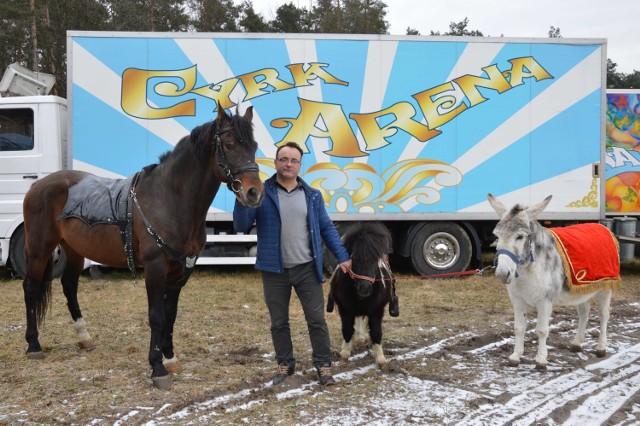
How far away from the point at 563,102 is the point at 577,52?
2.62ft

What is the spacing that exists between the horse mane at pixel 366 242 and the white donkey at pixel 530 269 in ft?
2.83

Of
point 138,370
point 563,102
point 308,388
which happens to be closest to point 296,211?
point 308,388

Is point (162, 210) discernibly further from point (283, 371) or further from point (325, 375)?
point (325, 375)

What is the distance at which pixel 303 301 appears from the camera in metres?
3.93

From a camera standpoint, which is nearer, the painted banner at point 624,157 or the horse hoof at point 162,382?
the horse hoof at point 162,382

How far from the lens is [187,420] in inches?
129

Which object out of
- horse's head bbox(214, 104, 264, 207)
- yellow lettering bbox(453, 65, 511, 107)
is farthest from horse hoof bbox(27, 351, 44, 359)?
yellow lettering bbox(453, 65, 511, 107)

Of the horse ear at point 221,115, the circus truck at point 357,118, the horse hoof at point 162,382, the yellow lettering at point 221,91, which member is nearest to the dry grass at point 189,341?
the horse hoof at point 162,382

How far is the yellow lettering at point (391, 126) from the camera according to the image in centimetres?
802

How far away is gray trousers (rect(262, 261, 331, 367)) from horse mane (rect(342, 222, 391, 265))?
0.43m

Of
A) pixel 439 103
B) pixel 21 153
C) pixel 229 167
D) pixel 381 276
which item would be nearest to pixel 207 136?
pixel 229 167

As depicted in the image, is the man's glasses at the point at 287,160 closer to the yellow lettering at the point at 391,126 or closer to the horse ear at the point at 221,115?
the horse ear at the point at 221,115

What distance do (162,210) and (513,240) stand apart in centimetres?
265

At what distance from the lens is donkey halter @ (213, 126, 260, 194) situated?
3.59 m
